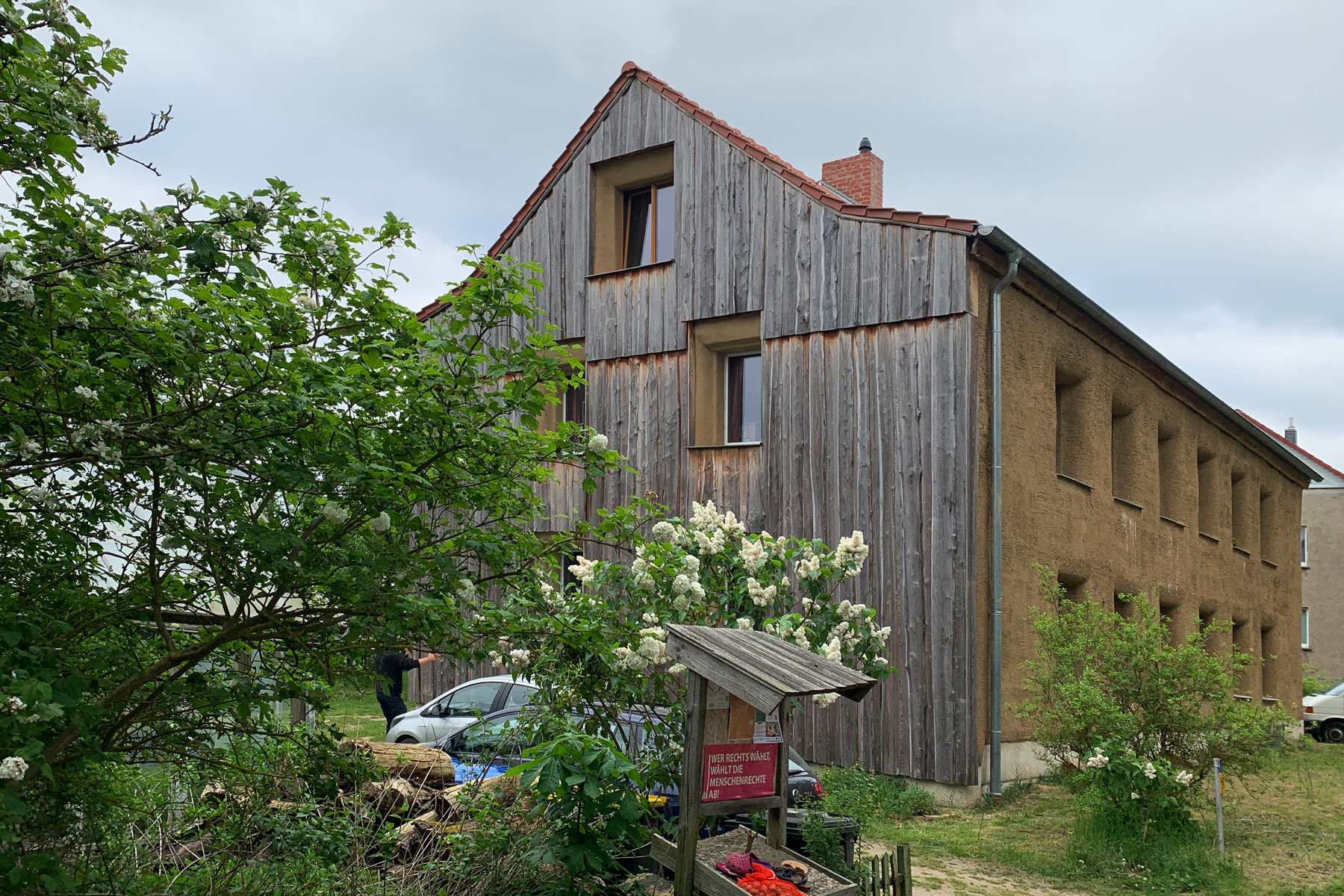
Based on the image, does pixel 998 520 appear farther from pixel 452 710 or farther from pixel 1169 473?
pixel 1169 473

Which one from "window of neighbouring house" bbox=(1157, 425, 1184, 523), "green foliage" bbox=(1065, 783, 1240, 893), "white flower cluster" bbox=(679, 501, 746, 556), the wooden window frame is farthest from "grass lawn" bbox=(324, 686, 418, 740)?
"window of neighbouring house" bbox=(1157, 425, 1184, 523)

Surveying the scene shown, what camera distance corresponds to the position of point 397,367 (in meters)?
4.50

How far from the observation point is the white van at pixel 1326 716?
2627 centimetres

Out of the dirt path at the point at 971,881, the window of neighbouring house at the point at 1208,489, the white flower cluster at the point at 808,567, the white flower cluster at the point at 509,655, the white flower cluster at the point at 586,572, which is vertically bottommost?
the dirt path at the point at 971,881

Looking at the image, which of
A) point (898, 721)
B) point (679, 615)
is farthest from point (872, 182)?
point (679, 615)

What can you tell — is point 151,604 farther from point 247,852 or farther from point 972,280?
point 972,280

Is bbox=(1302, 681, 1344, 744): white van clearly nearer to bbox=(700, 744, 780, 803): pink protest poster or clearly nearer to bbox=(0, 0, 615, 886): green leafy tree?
bbox=(700, 744, 780, 803): pink protest poster

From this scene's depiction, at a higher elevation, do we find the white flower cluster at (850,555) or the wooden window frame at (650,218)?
the wooden window frame at (650,218)

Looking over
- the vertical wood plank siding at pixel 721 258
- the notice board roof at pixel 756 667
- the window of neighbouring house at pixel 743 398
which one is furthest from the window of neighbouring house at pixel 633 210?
the notice board roof at pixel 756 667

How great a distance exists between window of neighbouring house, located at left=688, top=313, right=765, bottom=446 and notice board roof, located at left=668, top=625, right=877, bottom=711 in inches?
344

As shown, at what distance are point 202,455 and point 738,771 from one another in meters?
Answer: 3.35

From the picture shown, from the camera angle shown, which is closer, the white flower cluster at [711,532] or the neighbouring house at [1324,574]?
the white flower cluster at [711,532]

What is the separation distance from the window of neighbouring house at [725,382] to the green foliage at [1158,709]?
18.8 feet

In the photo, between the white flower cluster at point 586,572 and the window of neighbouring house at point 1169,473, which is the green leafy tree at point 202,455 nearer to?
the white flower cluster at point 586,572
